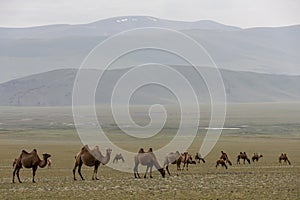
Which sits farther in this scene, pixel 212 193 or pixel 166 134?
pixel 166 134

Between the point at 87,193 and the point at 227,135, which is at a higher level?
the point at 227,135

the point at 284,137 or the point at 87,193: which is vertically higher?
the point at 284,137

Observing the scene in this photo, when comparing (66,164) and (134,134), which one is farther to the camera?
(134,134)

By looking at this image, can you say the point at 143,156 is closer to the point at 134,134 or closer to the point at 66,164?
the point at 66,164

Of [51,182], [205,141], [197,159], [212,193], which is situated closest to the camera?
[212,193]

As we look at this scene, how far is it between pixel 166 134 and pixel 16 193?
213 feet

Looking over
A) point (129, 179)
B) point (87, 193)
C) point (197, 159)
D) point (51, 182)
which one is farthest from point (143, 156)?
point (197, 159)

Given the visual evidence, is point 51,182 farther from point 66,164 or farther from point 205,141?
point 205,141

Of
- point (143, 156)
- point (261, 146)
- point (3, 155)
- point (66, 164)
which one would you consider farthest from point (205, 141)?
point (143, 156)

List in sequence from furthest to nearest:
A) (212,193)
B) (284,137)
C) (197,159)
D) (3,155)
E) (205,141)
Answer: (284,137) → (205,141) → (3,155) → (197,159) → (212,193)

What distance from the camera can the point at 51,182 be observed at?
91.9 ft

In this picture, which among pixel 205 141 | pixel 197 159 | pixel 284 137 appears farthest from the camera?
pixel 284 137

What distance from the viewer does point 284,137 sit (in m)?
82.8

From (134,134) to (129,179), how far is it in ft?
193
